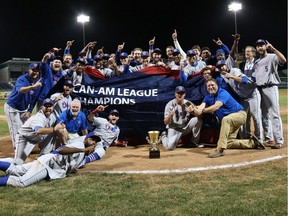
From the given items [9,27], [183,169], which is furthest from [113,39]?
[183,169]

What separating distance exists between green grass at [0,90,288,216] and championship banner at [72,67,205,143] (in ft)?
9.41

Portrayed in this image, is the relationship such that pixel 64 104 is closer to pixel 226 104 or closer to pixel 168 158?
pixel 168 158

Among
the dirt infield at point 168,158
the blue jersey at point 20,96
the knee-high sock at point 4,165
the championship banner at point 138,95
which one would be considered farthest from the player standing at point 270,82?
the knee-high sock at point 4,165

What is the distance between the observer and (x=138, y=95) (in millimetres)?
8008

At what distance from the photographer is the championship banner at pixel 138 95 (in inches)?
309

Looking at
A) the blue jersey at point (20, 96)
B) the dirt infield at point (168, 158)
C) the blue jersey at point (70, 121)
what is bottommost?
the dirt infield at point (168, 158)

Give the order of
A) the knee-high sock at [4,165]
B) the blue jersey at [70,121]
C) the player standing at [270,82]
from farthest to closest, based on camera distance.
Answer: the player standing at [270,82], the blue jersey at [70,121], the knee-high sock at [4,165]

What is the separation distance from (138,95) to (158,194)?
4.13 metres

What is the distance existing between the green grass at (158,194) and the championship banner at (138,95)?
2869 millimetres

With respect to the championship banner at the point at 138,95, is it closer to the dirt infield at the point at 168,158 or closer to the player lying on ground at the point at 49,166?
the dirt infield at the point at 168,158

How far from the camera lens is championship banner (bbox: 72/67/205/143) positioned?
7.86 m

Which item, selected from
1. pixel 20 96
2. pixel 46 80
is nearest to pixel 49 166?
pixel 20 96

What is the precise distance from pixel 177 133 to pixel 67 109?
2.33 m

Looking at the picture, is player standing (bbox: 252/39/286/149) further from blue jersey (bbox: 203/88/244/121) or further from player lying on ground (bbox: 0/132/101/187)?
player lying on ground (bbox: 0/132/101/187)
